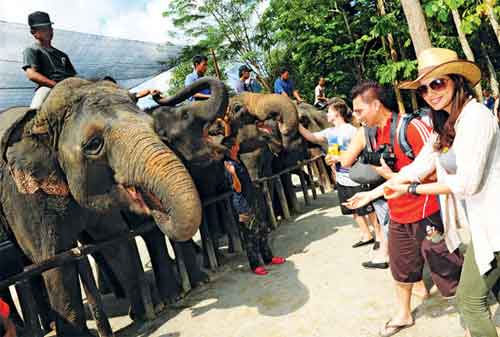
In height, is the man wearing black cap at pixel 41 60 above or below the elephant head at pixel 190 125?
above

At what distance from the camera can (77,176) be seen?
3.79 metres

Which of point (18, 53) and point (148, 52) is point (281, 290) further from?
point (148, 52)

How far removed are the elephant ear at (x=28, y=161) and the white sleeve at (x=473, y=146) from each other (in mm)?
3385

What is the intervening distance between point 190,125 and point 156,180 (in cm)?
210

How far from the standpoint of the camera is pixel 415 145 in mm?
3312

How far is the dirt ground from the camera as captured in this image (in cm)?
368

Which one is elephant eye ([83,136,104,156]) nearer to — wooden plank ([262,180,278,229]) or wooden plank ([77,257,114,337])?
wooden plank ([77,257,114,337])

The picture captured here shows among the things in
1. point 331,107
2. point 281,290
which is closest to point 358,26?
point 331,107

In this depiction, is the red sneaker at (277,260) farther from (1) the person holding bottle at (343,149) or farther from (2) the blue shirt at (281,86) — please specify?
(2) the blue shirt at (281,86)

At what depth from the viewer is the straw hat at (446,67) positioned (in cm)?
255

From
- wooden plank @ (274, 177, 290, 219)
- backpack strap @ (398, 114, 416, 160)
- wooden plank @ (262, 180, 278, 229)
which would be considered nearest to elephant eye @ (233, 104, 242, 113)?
wooden plank @ (262, 180, 278, 229)

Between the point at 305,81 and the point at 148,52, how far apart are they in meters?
9.54

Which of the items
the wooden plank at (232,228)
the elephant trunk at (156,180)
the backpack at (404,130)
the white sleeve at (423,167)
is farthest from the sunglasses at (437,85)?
the wooden plank at (232,228)

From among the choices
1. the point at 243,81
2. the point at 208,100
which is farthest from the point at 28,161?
the point at 243,81
